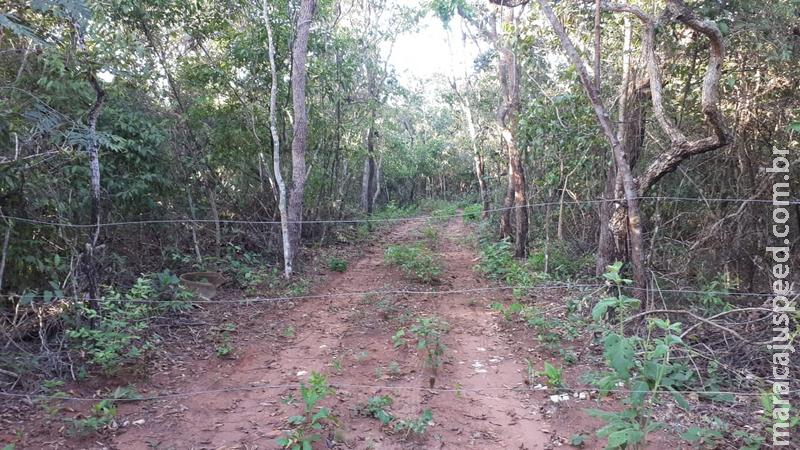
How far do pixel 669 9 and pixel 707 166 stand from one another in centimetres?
221

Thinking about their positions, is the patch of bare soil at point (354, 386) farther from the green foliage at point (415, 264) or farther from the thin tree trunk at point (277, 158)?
the thin tree trunk at point (277, 158)

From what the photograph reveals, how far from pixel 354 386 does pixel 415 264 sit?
13.2ft

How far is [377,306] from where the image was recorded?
644 cm

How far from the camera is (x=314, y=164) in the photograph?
10453 mm

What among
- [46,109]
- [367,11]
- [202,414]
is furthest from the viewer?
[367,11]

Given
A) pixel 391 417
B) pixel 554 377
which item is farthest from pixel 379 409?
pixel 554 377

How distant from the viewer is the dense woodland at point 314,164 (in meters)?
4.23

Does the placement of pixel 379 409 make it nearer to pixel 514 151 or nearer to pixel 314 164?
pixel 514 151

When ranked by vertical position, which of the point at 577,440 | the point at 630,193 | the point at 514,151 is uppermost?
the point at 514,151

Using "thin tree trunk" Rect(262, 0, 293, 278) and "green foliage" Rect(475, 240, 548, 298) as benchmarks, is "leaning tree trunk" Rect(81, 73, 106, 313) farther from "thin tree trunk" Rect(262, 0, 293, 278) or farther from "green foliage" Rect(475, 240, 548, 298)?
"green foliage" Rect(475, 240, 548, 298)

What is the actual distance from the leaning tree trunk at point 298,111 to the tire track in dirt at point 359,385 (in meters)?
2.10

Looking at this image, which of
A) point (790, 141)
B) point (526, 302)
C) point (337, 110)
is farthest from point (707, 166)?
point (337, 110)

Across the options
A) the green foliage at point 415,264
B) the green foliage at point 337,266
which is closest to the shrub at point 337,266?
the green foliage at point 337,266

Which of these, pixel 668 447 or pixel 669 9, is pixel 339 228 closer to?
pixel 669 9
